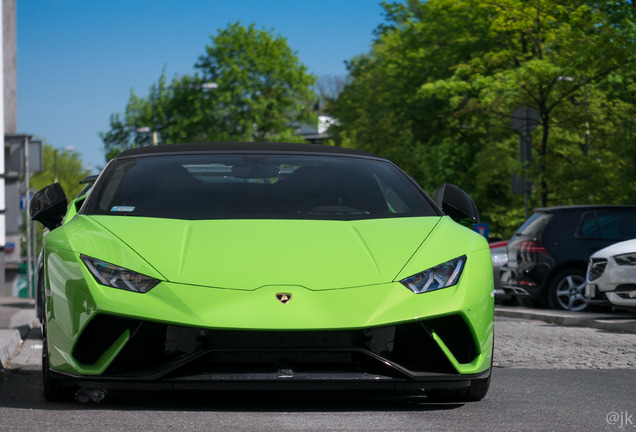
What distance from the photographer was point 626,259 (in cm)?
1493

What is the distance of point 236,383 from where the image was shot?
5363mm

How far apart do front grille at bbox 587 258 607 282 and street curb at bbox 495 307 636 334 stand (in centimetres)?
54

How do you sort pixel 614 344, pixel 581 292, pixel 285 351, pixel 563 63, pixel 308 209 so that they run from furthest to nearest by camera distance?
pixel 563 63
pixel 581 292
pixel 614 344
pixel 308 209
pixel 285 351

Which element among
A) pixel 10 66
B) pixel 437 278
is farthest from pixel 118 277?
pixel 10 66

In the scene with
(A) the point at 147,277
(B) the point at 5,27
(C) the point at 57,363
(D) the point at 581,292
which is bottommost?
(D) the point at 581,292

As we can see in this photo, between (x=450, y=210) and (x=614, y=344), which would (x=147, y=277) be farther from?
(x=614, y=344)

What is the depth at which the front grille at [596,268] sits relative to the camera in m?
15.3

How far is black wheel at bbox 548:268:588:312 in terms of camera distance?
1819 centimetres

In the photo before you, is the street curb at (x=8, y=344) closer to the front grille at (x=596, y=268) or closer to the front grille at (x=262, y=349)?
the front grille at (x=262, y=349)

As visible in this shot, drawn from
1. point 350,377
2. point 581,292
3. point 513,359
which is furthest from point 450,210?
A: point 581,292

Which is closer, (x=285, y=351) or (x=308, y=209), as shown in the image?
(x=285, y=351)

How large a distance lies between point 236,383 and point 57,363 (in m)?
0.96

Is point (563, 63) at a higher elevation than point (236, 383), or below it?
higher

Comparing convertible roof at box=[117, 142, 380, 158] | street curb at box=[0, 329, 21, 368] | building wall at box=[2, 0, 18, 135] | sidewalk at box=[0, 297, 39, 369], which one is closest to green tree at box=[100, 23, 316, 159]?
building wall at box=[2, 0, 18, 135]
